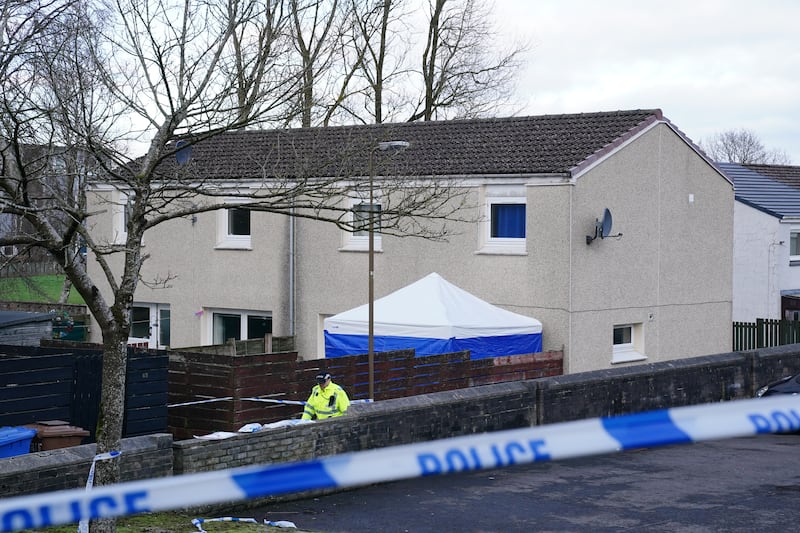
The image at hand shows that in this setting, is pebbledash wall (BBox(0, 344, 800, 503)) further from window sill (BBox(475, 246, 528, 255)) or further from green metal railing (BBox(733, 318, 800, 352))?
green metal railing (BBox(733, 318, 800, 352))

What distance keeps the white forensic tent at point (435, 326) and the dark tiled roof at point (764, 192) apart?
15114mm

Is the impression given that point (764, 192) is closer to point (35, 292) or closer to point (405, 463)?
point (35, 292)

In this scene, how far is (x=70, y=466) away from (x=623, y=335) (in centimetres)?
1629

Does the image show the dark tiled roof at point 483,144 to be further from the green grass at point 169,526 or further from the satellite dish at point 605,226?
the green grass at point 169,526

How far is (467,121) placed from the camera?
2592cm

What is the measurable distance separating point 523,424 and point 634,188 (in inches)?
358

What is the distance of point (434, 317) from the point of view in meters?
20.8

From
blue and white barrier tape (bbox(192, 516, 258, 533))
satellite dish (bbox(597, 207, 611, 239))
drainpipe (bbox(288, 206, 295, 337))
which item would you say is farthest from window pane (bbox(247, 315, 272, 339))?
blue and white barrier tape (bbox(192, 516, 258, 533))

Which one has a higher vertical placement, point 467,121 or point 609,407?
point 467,121

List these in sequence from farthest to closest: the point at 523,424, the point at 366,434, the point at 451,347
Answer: the point at 451,347, the point at 523,424, the point at 366,434

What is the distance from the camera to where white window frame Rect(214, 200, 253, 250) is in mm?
26875

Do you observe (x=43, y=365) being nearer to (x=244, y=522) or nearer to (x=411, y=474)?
Answer: (x=244, y=522)

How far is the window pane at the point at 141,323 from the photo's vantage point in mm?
28797

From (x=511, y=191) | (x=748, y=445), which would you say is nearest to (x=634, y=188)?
(x=511, y=191)
